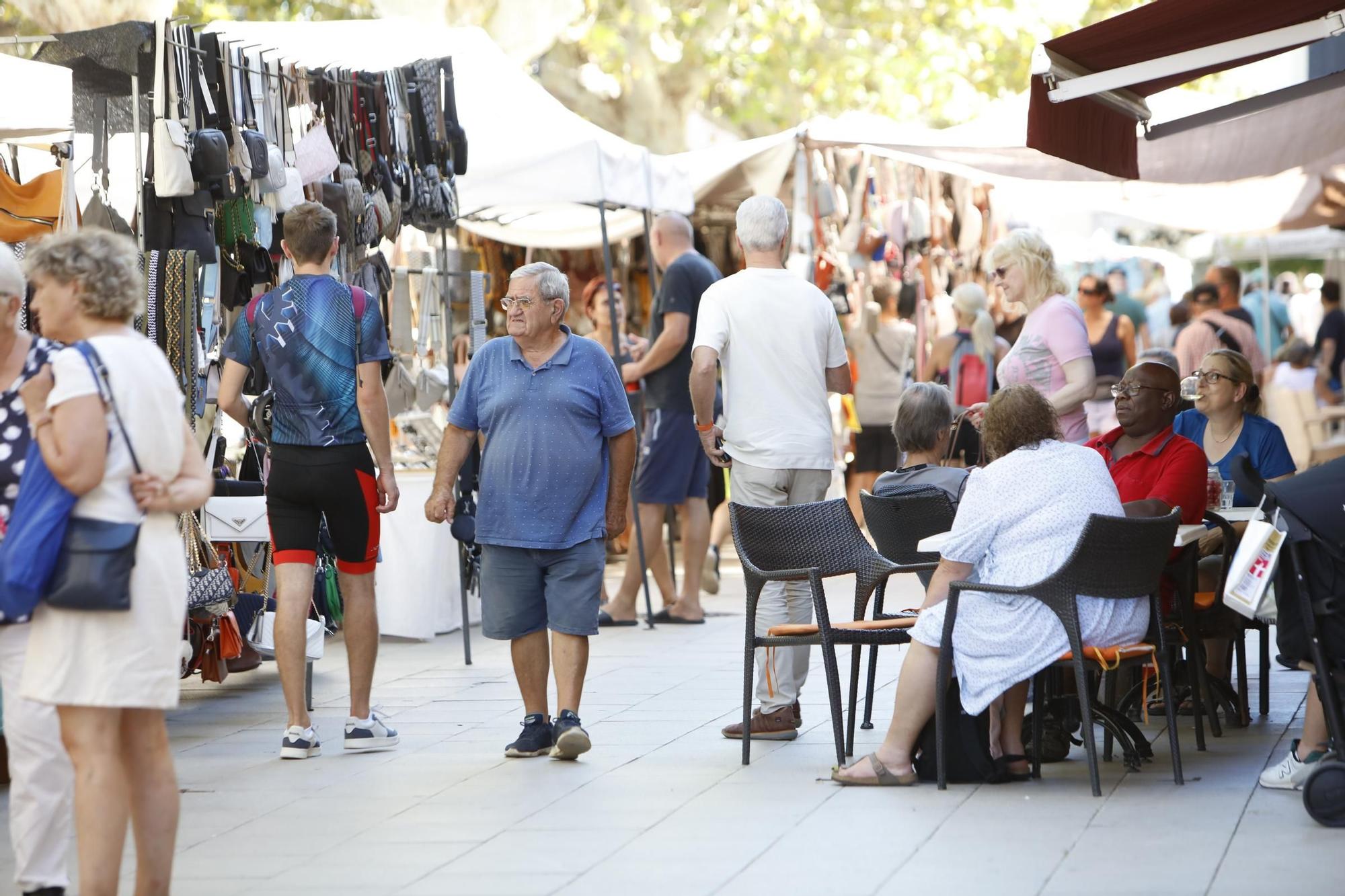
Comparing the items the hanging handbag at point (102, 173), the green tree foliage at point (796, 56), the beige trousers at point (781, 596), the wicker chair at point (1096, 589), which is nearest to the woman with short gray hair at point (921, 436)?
the beige trousers at point (781, 596)

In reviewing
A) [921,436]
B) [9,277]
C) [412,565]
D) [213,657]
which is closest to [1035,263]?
[921,436]

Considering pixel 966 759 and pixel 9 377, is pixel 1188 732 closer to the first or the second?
pixel 966 759

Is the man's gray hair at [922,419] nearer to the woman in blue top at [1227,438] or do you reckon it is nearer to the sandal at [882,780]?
the woman in blue top at [1227,438]

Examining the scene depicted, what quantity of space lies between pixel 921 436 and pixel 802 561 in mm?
676

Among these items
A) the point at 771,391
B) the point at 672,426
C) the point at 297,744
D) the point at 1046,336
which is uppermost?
the point at 1046,336

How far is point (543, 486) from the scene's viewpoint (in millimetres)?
6273

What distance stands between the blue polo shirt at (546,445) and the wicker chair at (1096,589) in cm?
140

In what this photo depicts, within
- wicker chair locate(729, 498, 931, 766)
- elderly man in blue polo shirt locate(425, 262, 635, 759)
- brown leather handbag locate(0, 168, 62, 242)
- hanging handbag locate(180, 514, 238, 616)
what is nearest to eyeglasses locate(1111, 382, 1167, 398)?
wicker chair locate(729, 498, 931, 766)

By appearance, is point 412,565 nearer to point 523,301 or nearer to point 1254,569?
point 523,301

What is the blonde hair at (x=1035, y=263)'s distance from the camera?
7.39 meters

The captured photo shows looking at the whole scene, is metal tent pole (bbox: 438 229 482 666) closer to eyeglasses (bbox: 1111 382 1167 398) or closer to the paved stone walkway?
the paved stone walkway

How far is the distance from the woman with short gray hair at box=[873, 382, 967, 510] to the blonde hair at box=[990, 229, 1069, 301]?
0.88 meters

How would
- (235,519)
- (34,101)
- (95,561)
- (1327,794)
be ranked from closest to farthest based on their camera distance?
(95,561)
(1327,794)
(235,519)
(34,101)

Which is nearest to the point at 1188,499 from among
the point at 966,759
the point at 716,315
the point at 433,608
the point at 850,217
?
the point at 966,759
